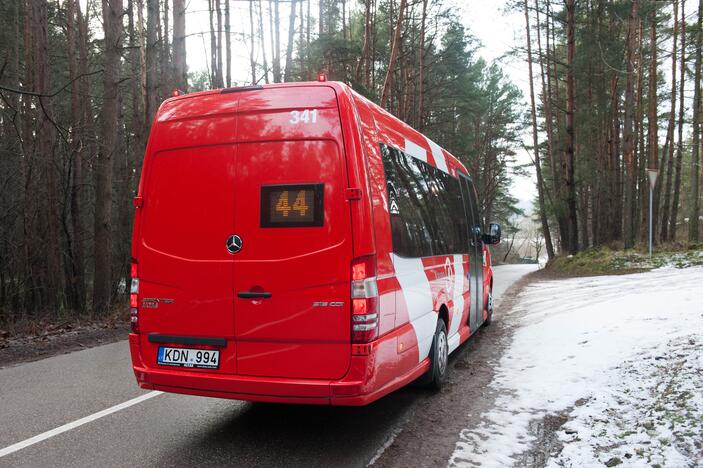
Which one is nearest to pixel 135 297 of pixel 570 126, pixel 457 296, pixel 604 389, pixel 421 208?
pixel 421 208

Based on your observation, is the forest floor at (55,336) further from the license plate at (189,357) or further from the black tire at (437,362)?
the black tire at (437,362)

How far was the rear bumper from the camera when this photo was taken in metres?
3.72

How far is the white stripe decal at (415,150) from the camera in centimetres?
518

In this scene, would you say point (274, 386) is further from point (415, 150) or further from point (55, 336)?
point (55, 336)

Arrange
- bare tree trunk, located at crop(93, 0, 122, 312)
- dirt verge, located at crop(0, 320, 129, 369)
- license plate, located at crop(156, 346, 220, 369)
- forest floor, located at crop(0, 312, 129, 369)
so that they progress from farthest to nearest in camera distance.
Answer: bare tree trunk, located at crop(93, 0, 122, 312) < forest floor, located at crop(0, 312, 129, 369) < dirt verge, located at crop(0, 320, 129, 369) < license plate, located at crop(156, 346, 220, 369)

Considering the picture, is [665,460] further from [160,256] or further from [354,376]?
[160,256]

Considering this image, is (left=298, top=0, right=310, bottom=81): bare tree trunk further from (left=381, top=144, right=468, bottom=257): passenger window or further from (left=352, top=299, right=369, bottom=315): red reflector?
(left=352, top=299, right=369, bottom=315): red reflector

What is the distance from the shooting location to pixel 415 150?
214 inches

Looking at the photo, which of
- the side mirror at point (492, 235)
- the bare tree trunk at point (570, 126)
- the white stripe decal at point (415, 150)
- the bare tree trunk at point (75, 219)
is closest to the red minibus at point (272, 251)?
the white stripe decal at point (415, 150)

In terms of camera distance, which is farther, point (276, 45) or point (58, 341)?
point (276, 45)

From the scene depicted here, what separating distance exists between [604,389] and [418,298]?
206cm

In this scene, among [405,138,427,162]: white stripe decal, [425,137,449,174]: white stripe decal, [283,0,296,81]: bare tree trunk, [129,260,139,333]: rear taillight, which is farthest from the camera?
[283,0,296,81]: bare tree trunk

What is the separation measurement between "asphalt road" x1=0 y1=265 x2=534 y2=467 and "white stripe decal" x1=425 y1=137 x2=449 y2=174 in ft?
8.67

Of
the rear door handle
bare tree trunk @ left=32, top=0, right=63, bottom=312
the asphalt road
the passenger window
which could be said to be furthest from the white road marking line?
bare tree trunk @ left=32, top=0, right=63, bottom=312
